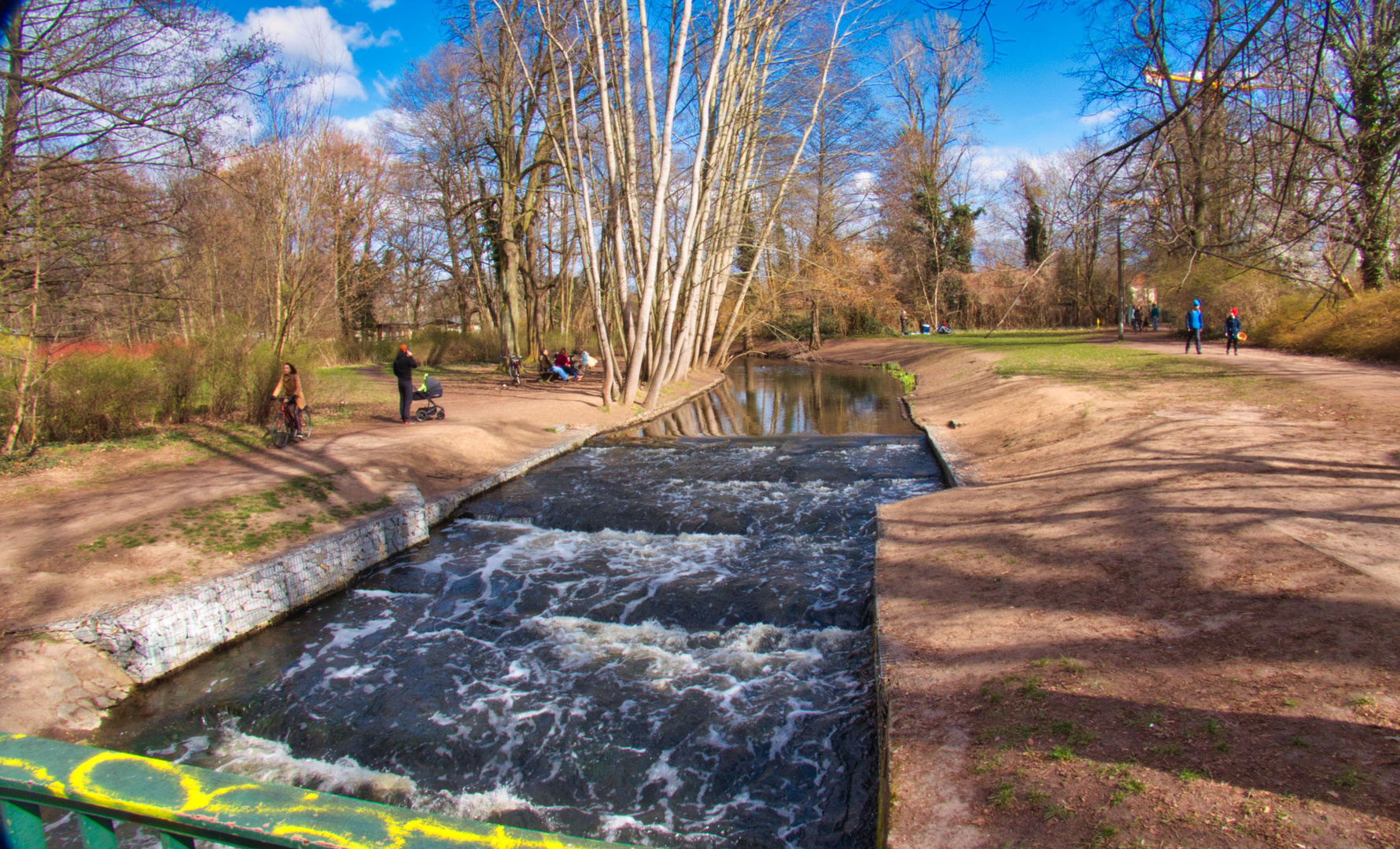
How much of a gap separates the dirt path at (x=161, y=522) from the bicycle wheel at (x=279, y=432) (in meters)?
0.23

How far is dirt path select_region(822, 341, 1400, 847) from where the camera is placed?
3.03m

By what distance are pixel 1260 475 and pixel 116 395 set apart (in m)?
15.3

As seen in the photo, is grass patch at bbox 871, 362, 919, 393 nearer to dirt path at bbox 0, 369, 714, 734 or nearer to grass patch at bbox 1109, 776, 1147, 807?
dirt path at bbox 0, 369, 714, 734

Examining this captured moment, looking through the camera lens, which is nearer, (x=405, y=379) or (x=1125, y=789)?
(x=1125, y=789)

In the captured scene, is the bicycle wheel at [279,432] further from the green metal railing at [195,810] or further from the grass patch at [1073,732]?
the green metal railing at [195,810]

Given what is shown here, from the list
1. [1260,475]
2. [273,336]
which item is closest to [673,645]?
[1260,475]

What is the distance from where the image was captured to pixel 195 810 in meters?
1.05

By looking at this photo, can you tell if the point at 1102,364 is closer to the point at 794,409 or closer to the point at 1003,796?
the point at 794,409

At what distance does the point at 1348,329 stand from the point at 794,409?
13.9 metres

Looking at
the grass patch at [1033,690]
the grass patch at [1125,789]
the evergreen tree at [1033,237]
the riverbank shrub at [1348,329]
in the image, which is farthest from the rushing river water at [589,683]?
the evergreen tree at [1033,237]

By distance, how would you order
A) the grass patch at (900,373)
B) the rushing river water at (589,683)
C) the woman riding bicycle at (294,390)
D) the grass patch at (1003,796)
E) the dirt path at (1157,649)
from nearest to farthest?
the dirt path at (1157,649) → the grass patch at (1003,796) → the rushing river water at (589,683) → the woman riding bicycle at (294,390) → the grass patch at (900,373)

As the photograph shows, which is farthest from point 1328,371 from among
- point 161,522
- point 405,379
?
point 161,522

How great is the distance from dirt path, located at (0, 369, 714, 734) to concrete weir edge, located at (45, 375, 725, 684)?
179 mm

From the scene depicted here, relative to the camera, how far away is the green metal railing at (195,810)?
0.98 m
